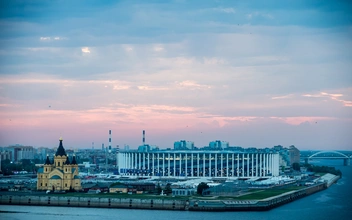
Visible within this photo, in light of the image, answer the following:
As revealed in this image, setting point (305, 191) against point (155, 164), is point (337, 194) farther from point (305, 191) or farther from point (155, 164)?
point (155, 164)

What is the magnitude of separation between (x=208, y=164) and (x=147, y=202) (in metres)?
31.3

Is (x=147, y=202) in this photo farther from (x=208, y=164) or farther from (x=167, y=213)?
(x=208, y=164)

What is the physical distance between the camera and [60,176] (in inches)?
1917

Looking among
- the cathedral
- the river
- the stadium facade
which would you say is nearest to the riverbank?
the river

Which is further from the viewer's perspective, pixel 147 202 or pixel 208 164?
pixel 208 164

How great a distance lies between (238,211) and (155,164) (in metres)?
35.2

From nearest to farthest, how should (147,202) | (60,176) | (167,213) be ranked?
1. (167,213)
2. (147,202)
3. (60,176)

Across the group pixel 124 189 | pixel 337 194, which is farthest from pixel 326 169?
pixel 124 189

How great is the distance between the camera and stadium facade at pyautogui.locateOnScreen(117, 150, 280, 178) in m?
73.5

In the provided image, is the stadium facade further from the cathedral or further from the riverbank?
the riverbank

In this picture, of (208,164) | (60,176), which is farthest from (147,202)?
(208,164)

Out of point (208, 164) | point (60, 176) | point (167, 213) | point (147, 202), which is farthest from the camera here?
point (208, 164)

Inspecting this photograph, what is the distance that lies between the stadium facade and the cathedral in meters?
25.5

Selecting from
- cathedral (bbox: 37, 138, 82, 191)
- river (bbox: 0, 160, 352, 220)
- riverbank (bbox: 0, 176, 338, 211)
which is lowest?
river (bbox: 0, 160, 352, 220)
